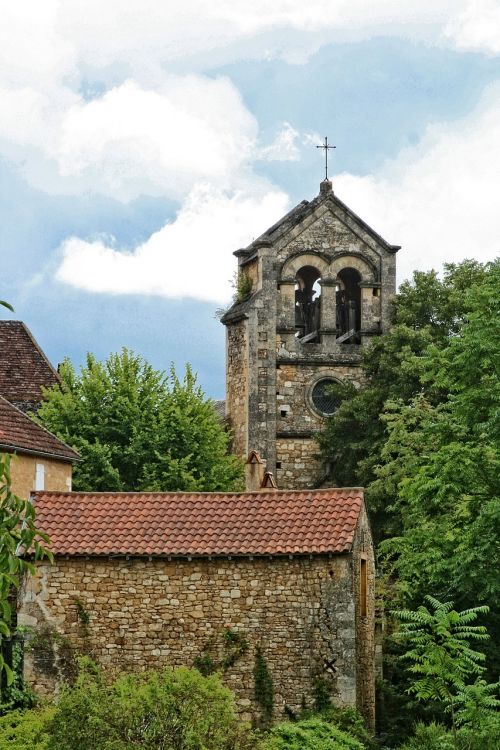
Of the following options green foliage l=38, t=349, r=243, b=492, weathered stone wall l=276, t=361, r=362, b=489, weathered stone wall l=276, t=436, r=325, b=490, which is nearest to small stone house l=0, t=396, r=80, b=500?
green foliage l=38, t=349, r=243, b=492

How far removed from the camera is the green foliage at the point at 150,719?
67.7 feet

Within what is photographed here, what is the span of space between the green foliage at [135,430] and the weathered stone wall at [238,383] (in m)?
4.26

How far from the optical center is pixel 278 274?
50.8 metres

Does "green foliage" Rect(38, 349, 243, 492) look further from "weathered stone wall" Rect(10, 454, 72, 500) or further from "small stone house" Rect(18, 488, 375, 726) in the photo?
"small stone house" Rect(18, 488, 375, 726)

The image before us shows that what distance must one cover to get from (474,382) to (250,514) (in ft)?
17.7

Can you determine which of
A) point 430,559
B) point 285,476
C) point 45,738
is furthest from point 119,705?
point 285,476

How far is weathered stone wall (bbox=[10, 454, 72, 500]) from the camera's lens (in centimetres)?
3444

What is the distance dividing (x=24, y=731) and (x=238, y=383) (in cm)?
2945

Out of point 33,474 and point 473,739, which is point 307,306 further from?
point 473,739

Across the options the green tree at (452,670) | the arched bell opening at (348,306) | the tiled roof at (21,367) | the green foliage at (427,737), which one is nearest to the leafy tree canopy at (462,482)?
the green foliage at (427,737)

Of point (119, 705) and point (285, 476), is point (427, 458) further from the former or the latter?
point (285, 476)

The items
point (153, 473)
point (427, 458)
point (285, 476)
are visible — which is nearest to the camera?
point (427, 458)

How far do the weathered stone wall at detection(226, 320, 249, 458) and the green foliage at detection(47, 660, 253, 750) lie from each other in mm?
28432

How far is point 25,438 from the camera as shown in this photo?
35.2m
